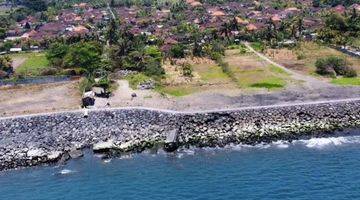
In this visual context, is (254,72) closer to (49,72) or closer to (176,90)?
(176,90)

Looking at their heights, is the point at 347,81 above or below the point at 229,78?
above

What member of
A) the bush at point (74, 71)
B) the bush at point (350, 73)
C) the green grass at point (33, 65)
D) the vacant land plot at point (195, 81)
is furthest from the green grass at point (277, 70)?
the green grass at point (33, 65)

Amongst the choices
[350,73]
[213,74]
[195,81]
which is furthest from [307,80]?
[195,81]

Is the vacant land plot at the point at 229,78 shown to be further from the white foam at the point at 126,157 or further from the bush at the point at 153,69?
the white foam at the point at 126,157

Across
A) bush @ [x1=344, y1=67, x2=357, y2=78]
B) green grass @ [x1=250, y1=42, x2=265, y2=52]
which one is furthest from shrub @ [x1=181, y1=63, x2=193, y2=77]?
bush @ [x1=344, y1=67, x2=357, y2=78]

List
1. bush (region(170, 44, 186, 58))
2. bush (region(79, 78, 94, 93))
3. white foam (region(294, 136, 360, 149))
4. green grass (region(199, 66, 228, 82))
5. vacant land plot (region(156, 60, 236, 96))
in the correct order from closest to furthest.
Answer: white foam (region(294, 136, 360, 149))
bush (region(79, 78, 94, 93))
vacant land plot (region(156, 60, 236, 96))
green grass (region(199, 66, 228, 82))
bush (region(170, 44, 186, 58))

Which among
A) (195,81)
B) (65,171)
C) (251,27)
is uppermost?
(251,27)

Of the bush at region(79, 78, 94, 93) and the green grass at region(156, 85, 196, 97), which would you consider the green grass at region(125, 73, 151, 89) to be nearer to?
the green grass at region(156, 85, 196, 97)
